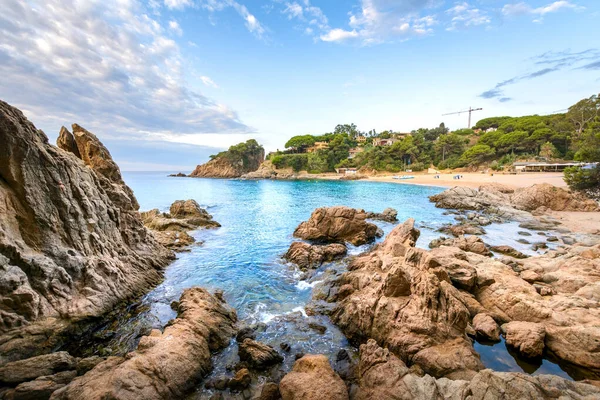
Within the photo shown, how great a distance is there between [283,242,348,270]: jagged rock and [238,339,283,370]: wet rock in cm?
793

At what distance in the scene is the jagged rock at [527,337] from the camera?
8.02 m

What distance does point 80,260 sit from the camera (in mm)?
9992

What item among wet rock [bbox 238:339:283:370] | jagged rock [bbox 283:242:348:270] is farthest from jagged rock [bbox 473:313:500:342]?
jagged rock [bbox 283:242:348:270]

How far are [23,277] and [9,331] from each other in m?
1.54

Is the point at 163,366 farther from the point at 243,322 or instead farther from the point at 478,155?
the point at 478,155

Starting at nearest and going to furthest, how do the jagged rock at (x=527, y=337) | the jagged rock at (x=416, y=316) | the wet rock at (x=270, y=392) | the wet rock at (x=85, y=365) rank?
the wet rock at (x=270, y=392), the wet rock at (x=85, y=365), the jagged rock at (x=416, y=316), the jagged rock at (x=527, y=337)

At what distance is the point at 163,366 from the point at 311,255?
11.3m

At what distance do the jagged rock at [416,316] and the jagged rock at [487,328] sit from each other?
2.60ft

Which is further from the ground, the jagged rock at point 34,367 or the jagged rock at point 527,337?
the jagged rock at point 34,367

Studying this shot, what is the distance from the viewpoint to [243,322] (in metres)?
10.5

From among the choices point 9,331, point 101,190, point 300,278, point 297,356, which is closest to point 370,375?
point 297,356

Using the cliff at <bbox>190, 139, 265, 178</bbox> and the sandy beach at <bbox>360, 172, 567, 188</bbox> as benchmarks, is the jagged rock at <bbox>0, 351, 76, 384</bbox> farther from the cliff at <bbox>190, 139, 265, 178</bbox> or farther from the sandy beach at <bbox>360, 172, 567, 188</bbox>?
the cliff at <bbox>190, 139, 265, 178</bbox>

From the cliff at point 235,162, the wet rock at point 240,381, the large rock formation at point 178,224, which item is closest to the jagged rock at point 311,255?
the large rock formation at point 178,224

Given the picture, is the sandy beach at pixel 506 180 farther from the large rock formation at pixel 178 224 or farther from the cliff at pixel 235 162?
the cliff at pixel 235 162
